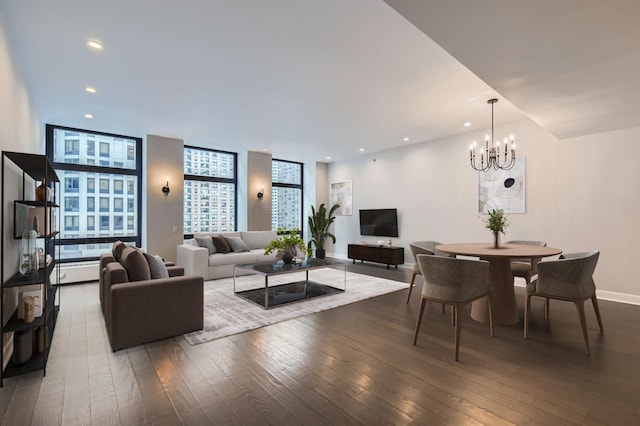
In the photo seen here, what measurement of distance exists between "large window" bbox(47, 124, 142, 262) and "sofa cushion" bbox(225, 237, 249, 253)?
1947mm

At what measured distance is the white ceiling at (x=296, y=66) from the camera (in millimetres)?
2365

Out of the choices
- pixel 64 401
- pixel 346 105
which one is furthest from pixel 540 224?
pixel 64 401

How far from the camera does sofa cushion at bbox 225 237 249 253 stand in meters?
6.39

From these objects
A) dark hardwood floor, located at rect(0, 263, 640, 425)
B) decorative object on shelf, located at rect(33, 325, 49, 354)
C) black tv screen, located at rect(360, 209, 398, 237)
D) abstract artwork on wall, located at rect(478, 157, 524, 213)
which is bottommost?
dark hardwood floor, located at rect(0, 263, 640, 425)

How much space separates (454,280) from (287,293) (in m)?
2.64

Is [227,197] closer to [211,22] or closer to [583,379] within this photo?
[211,22]

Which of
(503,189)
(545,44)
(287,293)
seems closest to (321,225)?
(287,293)

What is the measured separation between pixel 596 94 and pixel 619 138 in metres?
2.07

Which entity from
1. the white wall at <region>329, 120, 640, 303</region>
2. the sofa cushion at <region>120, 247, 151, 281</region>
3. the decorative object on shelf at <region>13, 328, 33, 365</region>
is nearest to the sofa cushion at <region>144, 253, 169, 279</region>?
the sofa cushion at <region>120, 247, 151, 281</region>

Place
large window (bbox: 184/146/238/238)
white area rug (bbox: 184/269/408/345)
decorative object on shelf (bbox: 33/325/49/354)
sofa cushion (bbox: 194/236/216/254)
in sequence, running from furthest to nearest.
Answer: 1. large window (bbox: 184/146/238/238)
2. sofa cushion (bbox: 194/236/216/254)
3. white area rug (bbox: 184/269/408/345)
4. decorative object on shelf (bbox: 33/325/49/354)

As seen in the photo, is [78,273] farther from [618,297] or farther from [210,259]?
[618,297]

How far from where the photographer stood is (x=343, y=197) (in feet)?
29.3

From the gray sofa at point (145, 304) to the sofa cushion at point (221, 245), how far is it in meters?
2.86

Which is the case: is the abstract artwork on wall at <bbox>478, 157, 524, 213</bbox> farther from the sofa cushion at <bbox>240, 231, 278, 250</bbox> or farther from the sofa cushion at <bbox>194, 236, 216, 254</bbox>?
the sofa cushion at <bbox>194, 236, 216, 254</bbox>
